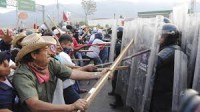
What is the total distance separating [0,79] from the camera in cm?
293

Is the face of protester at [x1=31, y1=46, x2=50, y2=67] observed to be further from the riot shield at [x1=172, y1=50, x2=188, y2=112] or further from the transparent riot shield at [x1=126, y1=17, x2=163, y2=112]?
the transparent riot shield at [x1=126, y1=17, x2=163, y2=112]

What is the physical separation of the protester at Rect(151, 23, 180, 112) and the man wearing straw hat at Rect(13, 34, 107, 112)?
171cm

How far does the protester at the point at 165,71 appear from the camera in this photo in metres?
4.72

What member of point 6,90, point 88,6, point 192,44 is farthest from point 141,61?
point 88,6

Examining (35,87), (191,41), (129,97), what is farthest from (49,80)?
(129,97)

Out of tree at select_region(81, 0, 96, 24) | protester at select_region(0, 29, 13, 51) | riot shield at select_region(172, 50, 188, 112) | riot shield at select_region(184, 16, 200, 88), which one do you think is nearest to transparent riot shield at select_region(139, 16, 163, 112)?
riot shield at select_region(184, 16, 200, 88)

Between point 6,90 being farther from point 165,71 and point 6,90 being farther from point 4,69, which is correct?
point 165,71

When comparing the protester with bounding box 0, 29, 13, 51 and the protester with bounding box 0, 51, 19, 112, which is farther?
the protester with bounding box 0, 29, 13, 51

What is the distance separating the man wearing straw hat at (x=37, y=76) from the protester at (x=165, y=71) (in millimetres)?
1709

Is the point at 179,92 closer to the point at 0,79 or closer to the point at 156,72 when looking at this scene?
the point at 156,72

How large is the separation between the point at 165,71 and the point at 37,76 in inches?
88.8

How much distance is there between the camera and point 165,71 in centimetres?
482

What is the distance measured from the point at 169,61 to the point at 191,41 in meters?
0.39

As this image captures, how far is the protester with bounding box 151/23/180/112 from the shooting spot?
186 inches
